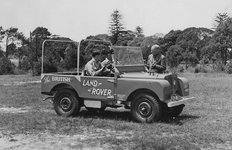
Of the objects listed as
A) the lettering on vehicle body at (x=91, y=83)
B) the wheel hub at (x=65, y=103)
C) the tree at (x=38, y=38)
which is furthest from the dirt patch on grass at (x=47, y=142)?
the tree at (x=38, y=38)

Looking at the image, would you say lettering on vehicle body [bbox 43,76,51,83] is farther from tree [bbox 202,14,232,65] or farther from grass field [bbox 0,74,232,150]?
tree [bbox 202,14,232,65]

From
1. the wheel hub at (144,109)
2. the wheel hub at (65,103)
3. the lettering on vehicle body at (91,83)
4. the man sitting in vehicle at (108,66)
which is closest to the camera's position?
the wheel hub at (144,109)

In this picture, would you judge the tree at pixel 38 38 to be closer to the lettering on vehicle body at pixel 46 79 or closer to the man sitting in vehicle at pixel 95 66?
the lettering on vehicle body at pixel 46 79

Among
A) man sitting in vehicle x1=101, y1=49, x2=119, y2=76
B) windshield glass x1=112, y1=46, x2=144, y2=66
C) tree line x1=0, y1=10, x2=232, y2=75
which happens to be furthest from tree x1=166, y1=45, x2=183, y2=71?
man sitting in vehicle x1=101, y1=49, x2=119, y2=76

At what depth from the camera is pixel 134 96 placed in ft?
28.3

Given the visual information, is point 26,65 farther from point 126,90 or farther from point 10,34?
point 126,90

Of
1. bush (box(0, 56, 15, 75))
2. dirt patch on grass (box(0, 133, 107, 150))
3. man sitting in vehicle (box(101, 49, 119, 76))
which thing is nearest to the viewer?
dirt patch on grass (box(0, 133, 107, 150))

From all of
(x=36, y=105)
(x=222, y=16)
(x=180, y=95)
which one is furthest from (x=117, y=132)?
(x=222, y=16)

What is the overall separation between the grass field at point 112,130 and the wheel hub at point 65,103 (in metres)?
0.31

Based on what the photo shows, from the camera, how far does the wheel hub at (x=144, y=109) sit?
843 centimetres

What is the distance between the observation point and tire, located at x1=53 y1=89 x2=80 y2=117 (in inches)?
367

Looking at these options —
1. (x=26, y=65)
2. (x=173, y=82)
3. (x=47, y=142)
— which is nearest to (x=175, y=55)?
(x=26, y=65)

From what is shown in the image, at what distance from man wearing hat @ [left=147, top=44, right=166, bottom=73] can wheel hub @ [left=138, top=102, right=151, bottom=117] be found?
141 centimetres

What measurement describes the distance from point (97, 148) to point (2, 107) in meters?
6.07
